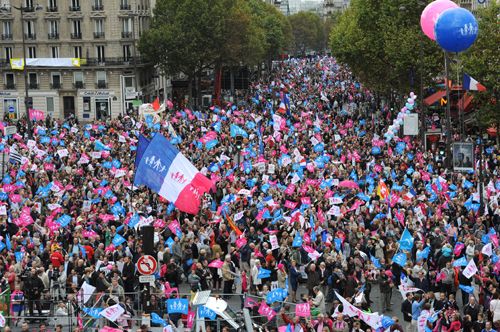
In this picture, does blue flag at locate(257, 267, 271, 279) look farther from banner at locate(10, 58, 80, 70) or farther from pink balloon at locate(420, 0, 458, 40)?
banner at locate(10, 58, 80, 70)

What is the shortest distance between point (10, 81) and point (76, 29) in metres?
7.05

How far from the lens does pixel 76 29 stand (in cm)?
8306

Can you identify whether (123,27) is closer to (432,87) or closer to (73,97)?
(73,97)

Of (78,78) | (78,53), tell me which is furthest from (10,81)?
(78,53)

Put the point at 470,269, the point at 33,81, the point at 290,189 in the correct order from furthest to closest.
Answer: the point at 33,81, the point at 290,189, the point at 470,269

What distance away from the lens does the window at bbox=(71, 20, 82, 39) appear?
82875 mm

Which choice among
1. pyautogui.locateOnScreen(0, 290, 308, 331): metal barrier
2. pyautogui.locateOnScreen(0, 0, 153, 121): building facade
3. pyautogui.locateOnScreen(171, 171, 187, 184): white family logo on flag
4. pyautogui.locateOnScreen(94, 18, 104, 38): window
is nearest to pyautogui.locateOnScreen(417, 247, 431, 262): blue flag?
pyautogui.locateOnScreen(0, 290, 308, 331): metal barrier

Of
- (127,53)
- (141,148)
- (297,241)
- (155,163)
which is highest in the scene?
(127,53)

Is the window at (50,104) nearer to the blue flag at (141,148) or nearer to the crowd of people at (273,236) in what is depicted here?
the crowd of people at (273,236)

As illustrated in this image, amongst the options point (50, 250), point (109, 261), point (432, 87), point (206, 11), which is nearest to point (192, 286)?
point (109, 261)

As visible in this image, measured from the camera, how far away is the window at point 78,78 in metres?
82.9

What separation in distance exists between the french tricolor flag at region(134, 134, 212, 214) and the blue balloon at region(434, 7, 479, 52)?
1603cm

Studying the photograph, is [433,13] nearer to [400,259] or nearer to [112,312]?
[400,259]

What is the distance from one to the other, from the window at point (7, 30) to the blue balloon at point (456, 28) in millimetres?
52883
